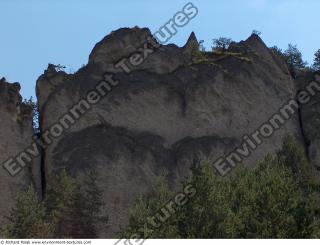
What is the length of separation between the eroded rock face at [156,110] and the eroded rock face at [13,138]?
2.03 meters

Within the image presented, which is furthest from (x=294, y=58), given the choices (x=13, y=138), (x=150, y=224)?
(x=150, y=224)

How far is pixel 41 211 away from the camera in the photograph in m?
44.7

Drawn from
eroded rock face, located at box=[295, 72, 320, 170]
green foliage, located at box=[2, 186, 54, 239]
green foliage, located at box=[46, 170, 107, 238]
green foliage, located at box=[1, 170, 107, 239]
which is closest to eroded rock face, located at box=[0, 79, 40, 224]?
green foliage, located at box=[1, 170, 107, 239]

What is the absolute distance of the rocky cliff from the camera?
59.1 m

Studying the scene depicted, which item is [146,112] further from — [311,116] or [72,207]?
[311,116]

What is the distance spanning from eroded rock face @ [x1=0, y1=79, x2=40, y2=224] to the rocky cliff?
0.10 meters

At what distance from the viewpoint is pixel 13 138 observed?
6153 centimetres

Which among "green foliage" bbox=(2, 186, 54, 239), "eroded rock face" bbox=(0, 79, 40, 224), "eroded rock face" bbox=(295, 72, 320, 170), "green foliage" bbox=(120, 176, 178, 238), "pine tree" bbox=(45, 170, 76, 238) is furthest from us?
"eroded rock face" bbox=(295, 72, 320, 170)

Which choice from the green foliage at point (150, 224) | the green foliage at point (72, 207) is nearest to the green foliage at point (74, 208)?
the green foliage at point (72, 207)

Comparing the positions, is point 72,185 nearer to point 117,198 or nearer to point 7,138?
point 117,198

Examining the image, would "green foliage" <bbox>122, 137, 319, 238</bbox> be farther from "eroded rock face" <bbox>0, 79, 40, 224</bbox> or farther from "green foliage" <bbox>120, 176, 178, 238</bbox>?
"eroded rock face" <bbox>0, 79, 40, 224</bbox>

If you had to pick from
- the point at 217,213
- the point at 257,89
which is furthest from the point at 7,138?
the point at 217,213

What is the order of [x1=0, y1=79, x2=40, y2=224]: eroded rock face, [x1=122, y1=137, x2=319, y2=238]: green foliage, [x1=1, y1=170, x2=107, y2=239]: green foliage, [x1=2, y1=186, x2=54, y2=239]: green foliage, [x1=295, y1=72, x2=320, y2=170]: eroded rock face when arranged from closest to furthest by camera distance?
[x1=122, y1=137, x2=319, y2=238]: green foliage, [x1=2, y1=186, x2=54, y2=239]: green foliage, [x1=1, y1=170, x2=107, y2=239]: green foliage, [x1=0, y1=79, x2=40, y2=224]: eroded rock face, [x1=295, y1=72, x2=320, y2=170]: eroded rock face

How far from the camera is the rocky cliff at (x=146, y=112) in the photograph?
59125 millimetres
